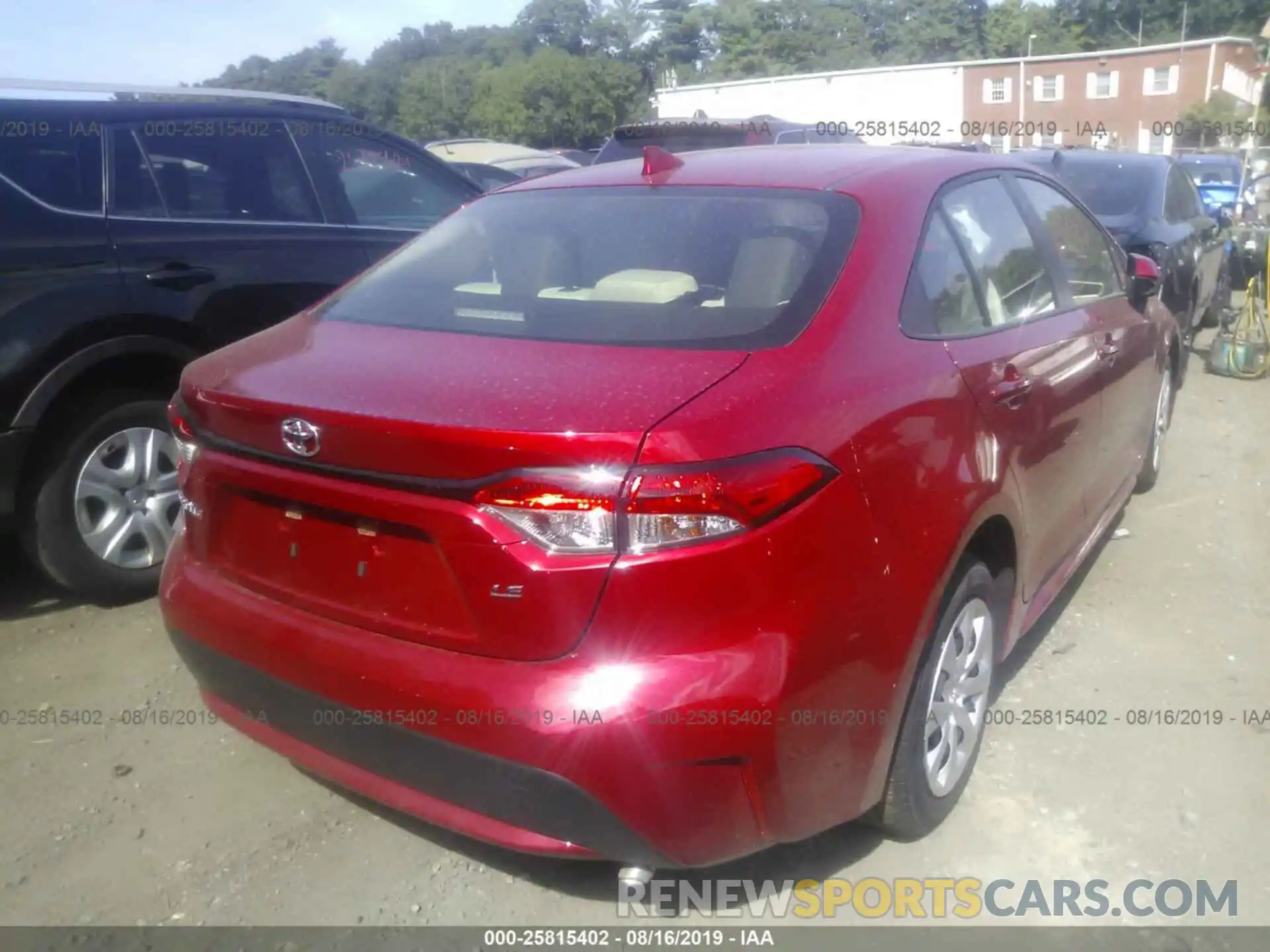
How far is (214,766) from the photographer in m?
3.27

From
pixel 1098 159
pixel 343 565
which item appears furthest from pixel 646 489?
pixel 1098 159

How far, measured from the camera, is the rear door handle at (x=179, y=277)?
419 cm

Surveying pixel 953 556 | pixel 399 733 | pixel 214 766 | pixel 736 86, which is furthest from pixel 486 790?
pixel 736 86

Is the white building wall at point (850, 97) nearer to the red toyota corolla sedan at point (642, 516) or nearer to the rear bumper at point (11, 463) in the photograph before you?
the rear bumper at point (11, 463)

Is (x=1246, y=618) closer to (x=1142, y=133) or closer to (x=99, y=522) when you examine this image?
(x=99, y=522)

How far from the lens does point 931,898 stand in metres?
2.75

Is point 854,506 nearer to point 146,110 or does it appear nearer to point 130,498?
point 130,498

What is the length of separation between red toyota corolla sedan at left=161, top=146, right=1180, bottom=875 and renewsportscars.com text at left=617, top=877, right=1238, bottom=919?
0.62 feet

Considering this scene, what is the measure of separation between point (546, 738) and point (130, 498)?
265 centimetres

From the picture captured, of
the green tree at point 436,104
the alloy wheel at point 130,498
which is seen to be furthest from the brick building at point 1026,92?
the alloy wheel at point 130,498

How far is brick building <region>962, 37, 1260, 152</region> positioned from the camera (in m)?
46.2

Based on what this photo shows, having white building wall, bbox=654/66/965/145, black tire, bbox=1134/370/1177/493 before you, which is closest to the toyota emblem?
black tire, bbox=1134/370/1177/493

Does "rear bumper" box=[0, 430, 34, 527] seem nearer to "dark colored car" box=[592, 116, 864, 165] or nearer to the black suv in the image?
the black suv

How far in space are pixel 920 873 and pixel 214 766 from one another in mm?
A: 1939
